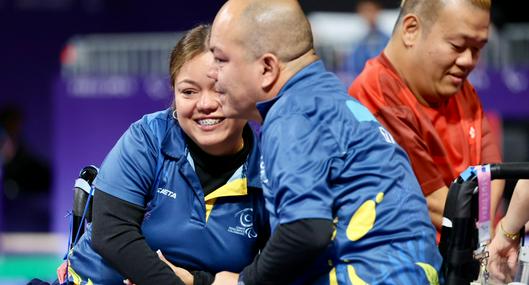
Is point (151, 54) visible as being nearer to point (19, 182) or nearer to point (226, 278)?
point (19, 182)

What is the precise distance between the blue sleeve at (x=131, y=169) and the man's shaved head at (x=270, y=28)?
0.56 meters

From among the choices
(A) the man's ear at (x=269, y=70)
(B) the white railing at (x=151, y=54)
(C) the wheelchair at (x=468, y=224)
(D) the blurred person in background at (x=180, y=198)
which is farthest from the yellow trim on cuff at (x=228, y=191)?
(B) the white railing at (x=151, y=54)

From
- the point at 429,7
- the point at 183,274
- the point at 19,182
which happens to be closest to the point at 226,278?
the point at 183,274

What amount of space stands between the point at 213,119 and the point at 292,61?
0.50 m

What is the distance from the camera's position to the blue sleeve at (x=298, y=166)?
2.84 m

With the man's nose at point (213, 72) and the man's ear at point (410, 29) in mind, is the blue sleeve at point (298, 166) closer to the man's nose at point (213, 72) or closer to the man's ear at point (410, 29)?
the man's nose at point (213, 72)

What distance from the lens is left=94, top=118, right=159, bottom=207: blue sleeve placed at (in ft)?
11.1

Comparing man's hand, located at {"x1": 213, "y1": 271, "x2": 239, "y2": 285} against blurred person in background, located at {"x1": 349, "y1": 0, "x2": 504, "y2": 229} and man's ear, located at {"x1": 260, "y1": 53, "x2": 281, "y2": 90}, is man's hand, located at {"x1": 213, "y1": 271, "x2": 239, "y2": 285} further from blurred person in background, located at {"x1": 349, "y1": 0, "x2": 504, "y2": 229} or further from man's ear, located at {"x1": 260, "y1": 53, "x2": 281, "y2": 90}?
blurred person in background, located at {"x1": 349, "y1": 0, "x2": 504, "y2": 229}

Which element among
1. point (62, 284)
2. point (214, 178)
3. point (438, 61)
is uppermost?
point (438, 61)

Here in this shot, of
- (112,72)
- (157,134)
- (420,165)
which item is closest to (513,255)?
(420,165)

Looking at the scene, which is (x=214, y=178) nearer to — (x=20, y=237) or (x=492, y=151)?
(x=492, y=151)

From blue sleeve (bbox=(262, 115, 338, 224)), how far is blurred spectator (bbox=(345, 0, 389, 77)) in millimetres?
6777

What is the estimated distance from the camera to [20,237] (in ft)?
40.6

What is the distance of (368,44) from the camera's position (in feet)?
34.5
